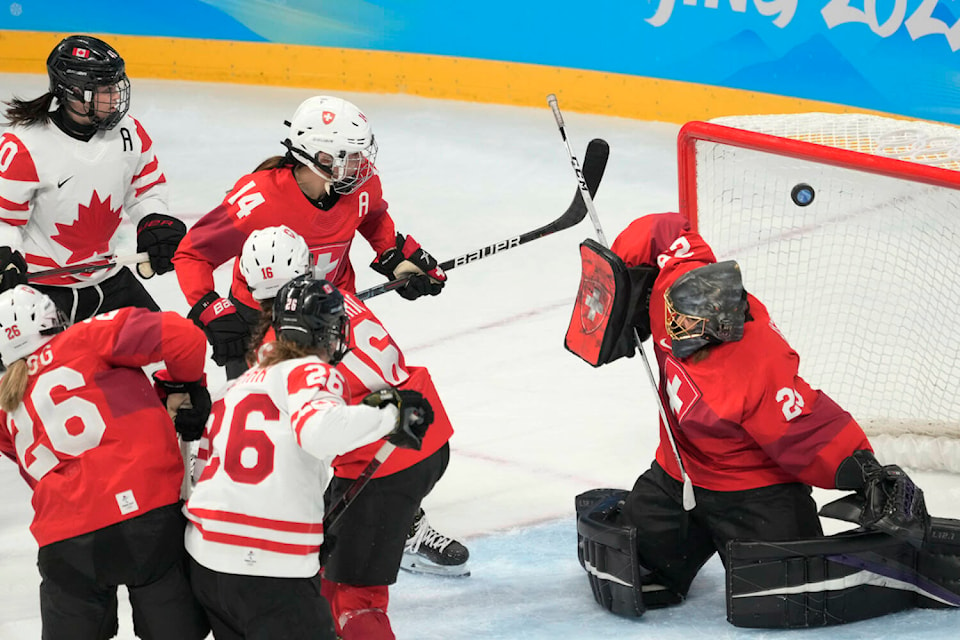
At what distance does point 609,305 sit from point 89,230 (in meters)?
1.39

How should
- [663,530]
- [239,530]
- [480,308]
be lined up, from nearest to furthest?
[239,530] < [663,530] < [480,308]

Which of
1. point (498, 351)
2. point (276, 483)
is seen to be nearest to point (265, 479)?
point (276, 483)

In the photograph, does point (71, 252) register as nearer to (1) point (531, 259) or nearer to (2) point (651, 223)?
(2) point (651, 223)

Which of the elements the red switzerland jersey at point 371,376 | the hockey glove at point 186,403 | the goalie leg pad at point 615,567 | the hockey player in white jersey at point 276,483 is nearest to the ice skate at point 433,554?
the goalie leg pad at point 615,567

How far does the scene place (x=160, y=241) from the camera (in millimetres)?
3389

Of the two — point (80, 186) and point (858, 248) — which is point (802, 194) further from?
point (80, 186)

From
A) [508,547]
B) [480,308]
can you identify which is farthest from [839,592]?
[480,308]

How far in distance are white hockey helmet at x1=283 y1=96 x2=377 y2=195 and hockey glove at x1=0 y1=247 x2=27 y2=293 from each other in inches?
28.3

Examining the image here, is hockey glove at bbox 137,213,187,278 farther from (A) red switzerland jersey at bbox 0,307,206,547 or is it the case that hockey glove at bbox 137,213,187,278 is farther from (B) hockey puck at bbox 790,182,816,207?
(B) hockey puck at bbox 790,182,816,207

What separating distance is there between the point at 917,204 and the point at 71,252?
8.52 ft

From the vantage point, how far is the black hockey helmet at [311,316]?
2219 millimetres

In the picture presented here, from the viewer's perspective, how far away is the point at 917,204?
4.27 m

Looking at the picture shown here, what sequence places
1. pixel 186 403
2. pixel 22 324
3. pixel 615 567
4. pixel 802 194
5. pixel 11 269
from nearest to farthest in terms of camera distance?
pixel 22 324 < pixel 186 403 < pixel 615 567 < pixel 11 269 < pixel 802 194

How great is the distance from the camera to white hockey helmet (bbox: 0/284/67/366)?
7.54ft
